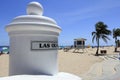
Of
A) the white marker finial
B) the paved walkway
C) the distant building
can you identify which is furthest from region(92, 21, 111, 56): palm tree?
the white marker finial

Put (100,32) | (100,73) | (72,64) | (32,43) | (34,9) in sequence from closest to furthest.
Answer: (32,43) → (34,9) → (100,73) → (72,64) → (100,32)

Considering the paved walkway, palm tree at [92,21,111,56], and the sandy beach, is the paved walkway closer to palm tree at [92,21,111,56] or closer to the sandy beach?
the sandy beach

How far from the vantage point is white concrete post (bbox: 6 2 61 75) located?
9.12 feet

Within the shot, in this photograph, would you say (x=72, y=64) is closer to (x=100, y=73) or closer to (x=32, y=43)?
(x=100, y=73)

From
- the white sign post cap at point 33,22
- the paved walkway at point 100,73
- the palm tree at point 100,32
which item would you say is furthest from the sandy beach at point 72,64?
the palm tree at point 100,32

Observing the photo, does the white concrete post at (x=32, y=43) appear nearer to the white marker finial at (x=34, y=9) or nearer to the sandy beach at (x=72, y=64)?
the white marker finial at (x=34, y=9)

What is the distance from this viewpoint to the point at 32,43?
9.11 ft

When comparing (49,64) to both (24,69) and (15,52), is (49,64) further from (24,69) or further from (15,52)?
(15,52)

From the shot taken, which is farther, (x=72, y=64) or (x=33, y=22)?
(x=72, y=64)

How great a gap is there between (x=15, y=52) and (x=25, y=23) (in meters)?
0.56

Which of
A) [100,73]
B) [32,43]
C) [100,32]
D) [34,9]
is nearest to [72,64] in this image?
[100,73]

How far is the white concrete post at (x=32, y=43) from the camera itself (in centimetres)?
278

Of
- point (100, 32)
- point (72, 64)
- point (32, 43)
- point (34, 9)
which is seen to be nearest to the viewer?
point (32, 43)

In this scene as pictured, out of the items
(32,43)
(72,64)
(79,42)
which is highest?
(79,42)
